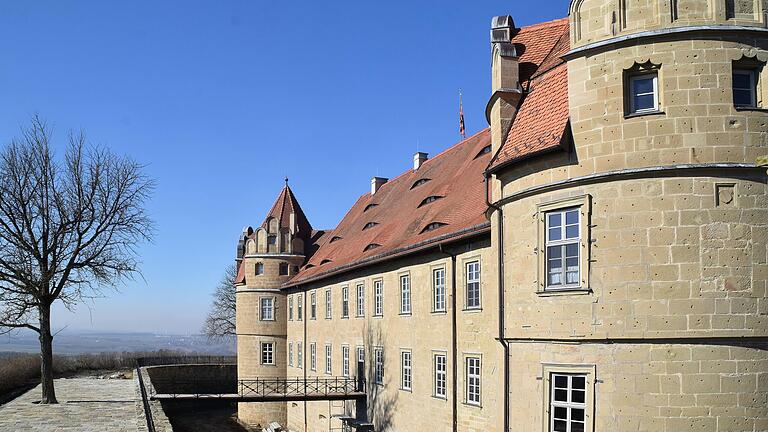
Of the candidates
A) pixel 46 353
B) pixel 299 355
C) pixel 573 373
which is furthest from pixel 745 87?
pixel 299 355

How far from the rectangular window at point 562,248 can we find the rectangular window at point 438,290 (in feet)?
28.7

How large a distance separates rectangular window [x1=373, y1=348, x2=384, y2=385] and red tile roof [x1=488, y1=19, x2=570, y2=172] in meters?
13.0

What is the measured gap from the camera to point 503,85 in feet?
49.8

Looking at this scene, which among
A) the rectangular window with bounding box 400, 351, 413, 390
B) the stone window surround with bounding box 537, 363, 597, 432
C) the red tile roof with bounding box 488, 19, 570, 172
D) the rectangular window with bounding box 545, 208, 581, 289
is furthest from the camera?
the rectangular window with bounding box 400, 351, 413, 390

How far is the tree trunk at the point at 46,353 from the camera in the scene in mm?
27000

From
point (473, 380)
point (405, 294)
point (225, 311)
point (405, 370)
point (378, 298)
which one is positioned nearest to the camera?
point (473, 380)

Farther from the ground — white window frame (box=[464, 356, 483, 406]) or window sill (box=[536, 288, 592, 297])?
window sill (box=[536, 288, 592, 297])

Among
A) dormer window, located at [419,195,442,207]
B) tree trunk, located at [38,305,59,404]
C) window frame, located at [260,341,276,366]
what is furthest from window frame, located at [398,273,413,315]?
window frame, located at [260,341,276,366]

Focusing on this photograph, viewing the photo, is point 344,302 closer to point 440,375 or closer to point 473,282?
point 440,375

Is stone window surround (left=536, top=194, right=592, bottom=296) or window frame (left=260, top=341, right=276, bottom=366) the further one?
window frame (left=260, top=341, right=276, bottom=366)

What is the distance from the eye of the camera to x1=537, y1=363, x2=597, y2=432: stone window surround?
11992mm

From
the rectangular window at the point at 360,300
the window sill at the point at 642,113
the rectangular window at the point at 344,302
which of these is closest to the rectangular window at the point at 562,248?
the window sill at the point at 642,113

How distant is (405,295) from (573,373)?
12284 mm

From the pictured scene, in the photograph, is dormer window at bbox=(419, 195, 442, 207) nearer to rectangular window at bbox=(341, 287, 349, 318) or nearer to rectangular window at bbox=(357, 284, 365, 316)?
rectangular window at bbox=(357, 284, 365, 316)
